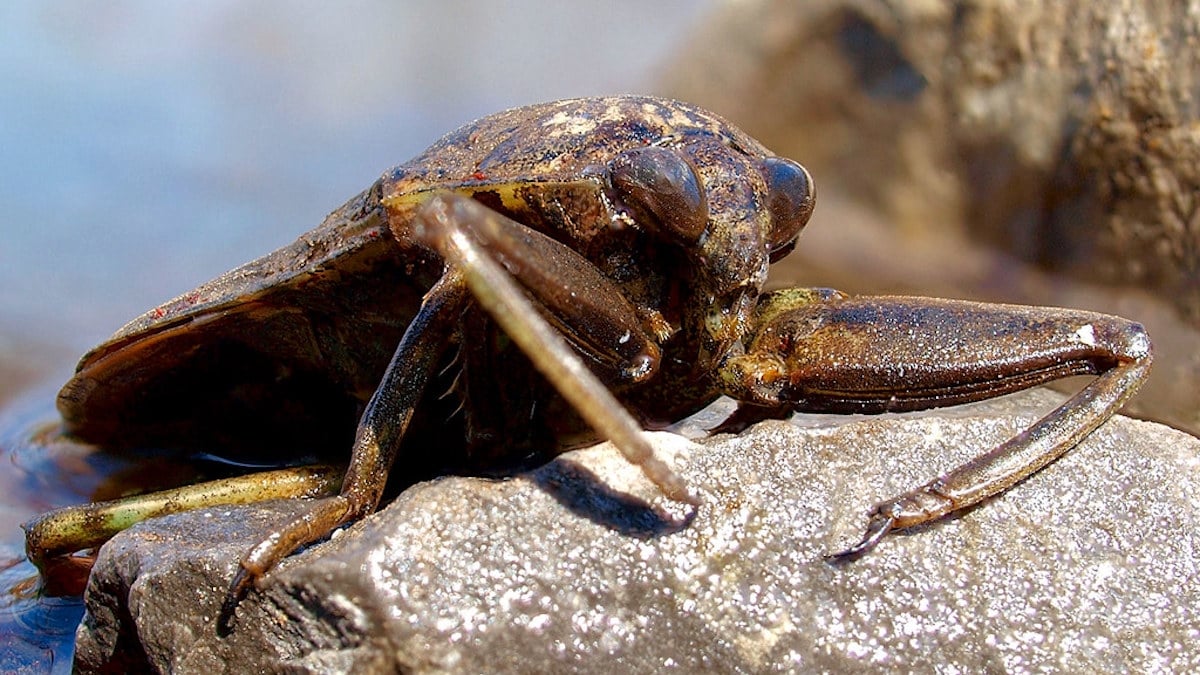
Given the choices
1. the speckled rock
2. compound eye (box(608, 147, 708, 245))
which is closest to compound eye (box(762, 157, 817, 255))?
compound eye (box(608, 147, 708, 245))

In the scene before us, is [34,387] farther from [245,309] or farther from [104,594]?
[104,594]

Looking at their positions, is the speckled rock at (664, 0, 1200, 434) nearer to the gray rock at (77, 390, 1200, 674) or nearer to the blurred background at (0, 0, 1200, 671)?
the blurred background at (0, 0, 1200, 671)

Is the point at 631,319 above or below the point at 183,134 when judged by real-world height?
below

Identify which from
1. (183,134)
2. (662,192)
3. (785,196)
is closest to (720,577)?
(662,192)

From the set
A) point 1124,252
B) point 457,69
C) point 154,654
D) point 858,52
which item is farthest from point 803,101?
point 457,69

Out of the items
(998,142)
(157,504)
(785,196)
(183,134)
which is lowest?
(998,142)

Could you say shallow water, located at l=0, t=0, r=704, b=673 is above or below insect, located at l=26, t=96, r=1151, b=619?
above

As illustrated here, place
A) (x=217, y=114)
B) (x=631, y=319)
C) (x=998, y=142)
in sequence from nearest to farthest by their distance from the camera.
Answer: (x=631, y=319), (x=998, y=142), (x=217, y=114)

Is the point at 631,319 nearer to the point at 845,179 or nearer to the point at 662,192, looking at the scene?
the point at 662,192
